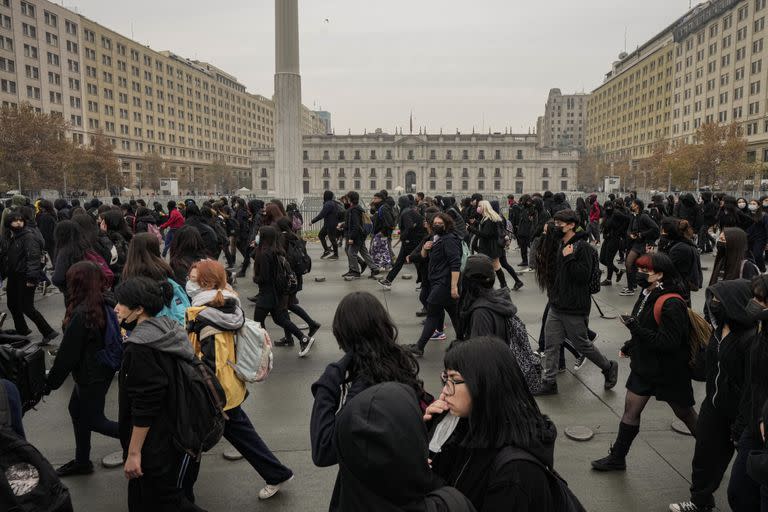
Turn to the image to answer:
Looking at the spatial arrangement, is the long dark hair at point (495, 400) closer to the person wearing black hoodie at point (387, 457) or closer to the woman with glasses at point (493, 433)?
the woman with glasses at point (493, 433)

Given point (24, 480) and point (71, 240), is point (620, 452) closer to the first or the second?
point (24, 480)

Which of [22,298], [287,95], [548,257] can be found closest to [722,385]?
[548,257]

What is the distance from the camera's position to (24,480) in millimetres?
2170

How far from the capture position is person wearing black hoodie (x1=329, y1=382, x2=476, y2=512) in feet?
5.41

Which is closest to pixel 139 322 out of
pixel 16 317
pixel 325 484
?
pixel 325 484

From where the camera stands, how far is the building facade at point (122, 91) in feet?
219

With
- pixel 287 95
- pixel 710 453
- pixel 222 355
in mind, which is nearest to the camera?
pixel 710 453

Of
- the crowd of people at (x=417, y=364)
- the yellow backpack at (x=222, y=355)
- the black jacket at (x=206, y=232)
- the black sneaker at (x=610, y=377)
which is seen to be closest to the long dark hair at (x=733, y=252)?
the crowd of people at (x=417, y=364)

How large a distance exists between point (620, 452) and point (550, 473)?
9.06 feet

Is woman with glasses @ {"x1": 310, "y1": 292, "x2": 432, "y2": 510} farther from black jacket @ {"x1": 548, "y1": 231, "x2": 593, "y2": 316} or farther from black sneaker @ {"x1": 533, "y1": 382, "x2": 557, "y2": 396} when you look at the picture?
black sneaker @ {"x1": 533, "y1": 382, "x2": 557, "y2": 396}

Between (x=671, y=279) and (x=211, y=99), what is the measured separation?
4717 inches

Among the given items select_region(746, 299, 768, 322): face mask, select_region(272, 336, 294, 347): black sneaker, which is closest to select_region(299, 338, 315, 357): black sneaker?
select_region(272, 336, 294, 347): black sneaker

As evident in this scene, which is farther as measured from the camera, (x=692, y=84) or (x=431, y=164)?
(x=431, y=164)

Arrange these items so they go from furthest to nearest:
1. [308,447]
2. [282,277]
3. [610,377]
→ [282,277], [610,377], [308,447]
